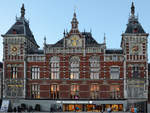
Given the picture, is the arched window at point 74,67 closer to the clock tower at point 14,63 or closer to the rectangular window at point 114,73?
the rectangular window at point 114,73

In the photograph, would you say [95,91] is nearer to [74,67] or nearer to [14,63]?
[74,67]

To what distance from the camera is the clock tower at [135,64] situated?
50938 millimetres

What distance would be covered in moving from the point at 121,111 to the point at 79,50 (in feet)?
45.2

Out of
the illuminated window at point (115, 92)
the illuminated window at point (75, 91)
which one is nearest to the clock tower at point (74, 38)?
the illuminated window at point (75, 91)

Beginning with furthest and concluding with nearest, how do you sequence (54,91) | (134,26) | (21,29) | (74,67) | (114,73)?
1. (21,29)
2. (134,26)
3. (74,67)
4. (54,91)
5. (114,73)

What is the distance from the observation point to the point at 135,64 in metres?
51.9

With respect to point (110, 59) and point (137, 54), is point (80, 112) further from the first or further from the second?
point (137, 54)

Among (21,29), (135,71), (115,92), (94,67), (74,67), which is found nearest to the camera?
(135,71)

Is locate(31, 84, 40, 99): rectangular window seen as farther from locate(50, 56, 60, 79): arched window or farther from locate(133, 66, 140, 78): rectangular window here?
locate(133, 66, 140, 78): rectangular window

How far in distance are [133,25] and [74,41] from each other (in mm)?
12028

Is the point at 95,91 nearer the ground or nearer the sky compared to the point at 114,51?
nearer the ground

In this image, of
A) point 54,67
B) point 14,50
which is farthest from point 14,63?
point 54,67

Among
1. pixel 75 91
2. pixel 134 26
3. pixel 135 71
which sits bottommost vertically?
pixel 75 91

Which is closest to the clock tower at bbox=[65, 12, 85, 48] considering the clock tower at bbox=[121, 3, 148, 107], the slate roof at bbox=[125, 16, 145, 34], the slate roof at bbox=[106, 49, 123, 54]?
the slate roof at bbox=[106, 49, 123, 54]
